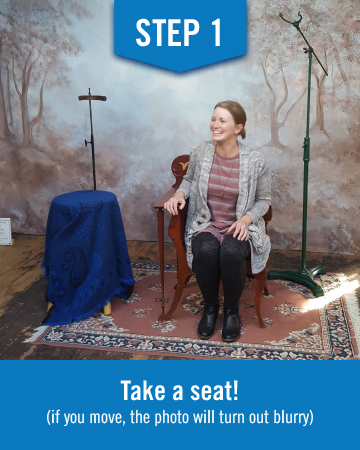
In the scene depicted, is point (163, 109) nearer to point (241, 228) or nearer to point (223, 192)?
point (223, 192)

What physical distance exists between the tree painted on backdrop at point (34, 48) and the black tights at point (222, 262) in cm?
230

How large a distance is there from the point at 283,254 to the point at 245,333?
1428 millimetres

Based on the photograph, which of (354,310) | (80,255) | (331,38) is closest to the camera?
(80,255)

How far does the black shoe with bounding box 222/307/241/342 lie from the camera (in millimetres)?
2553

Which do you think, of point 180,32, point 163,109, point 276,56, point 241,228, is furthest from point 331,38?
point 241,228

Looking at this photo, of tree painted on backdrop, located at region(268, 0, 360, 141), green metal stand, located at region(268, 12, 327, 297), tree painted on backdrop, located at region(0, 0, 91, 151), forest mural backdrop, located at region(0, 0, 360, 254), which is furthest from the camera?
tree painted on backdrop, located at region(0, 0, 91, 151)

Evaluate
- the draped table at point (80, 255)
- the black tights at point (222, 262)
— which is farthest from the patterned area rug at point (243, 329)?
the black tights at point (222, 262)

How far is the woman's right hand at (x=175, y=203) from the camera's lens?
254cm

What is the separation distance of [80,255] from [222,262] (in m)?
0.87

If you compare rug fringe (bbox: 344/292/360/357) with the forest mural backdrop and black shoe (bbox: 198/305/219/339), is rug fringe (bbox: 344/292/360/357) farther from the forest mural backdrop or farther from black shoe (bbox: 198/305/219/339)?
the forest mural backdrop

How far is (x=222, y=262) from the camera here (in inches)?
97.2

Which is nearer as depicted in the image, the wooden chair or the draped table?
the wooden chair

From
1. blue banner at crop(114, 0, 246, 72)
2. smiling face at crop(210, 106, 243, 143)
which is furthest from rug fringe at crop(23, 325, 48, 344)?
blue banner at crop(114, 0, 246, 72)

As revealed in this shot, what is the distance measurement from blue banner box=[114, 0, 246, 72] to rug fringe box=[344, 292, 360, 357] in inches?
79.9
